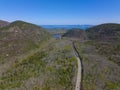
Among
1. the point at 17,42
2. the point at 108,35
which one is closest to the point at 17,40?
the point at 17,42

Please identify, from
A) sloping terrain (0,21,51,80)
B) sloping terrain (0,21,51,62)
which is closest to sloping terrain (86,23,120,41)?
sloping terrain (0,21,51,80)

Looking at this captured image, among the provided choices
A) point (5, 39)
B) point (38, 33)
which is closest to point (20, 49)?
point (5, 39)

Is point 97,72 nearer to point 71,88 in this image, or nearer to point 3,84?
point 71,88

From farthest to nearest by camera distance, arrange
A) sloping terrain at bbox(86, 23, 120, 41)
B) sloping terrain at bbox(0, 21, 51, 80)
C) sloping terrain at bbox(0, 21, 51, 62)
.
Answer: sloping terrain at bbox(86, 23, 120, 41) < sloping terrain at bbox(0, 21, 51, 62) < sloping terrain at bbox(0, 21, 51, 80)

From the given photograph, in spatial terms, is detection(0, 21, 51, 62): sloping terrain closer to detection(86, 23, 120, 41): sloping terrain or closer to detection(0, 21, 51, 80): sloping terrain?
detection(0, 21, 51, 80): sloping terrain

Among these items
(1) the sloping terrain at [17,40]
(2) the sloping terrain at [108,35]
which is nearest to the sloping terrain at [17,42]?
(1) the sloping terrain at [17,40]

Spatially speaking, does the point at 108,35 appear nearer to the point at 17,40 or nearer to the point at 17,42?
the point at 17,40

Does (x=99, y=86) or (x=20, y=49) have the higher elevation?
(x=99, y=86)

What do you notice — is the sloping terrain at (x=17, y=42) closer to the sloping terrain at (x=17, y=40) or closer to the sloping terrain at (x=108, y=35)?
the sloping terrain at (x=17, y=40)

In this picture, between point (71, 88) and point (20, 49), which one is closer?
point (71, 88)

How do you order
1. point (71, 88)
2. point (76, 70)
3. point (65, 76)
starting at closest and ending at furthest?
point (71, 88), point (65, 76), point (76, 70)

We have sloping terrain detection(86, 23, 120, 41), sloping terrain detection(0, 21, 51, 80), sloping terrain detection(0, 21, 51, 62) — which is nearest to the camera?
sloping terrain detection(0, 21, 51, 80)
